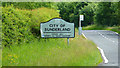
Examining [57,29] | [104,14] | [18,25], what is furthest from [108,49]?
[104,14]

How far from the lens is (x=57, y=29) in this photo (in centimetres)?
1566

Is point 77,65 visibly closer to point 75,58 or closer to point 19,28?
point 75,58

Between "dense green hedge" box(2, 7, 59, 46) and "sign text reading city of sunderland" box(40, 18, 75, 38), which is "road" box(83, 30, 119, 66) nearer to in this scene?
"sign text reading city of sunderland" box(40, 18, 75, 38)

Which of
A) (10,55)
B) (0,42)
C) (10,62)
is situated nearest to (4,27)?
(0,42)

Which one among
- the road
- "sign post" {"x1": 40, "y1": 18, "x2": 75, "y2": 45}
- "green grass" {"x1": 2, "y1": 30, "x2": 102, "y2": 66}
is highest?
"sign post" {"x1": 40, "y1": 18, "x2": 75, "y2": 45}

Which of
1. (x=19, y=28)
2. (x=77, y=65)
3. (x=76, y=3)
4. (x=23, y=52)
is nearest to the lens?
(x=77, y=65)

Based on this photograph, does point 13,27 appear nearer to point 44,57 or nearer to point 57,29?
point 57,29

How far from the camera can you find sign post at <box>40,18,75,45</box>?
15.7 m

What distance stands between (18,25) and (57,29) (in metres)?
2.28

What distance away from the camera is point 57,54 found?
1305cm

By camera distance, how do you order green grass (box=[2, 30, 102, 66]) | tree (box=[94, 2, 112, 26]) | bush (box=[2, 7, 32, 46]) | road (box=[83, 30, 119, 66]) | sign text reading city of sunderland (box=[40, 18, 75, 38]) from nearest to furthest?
green grass (box=[2, 30, 102, 66]) → bush (box=[2, 7, 32, 46]) → road (box=[83, 30, 119, 66]) → sign text reading city of sunderland (box=[40, 18, 75, 38]) → tree (box=[94, 2, 112, 26])

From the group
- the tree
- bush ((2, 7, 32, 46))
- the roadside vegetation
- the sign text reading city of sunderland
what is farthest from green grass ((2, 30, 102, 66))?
the tree

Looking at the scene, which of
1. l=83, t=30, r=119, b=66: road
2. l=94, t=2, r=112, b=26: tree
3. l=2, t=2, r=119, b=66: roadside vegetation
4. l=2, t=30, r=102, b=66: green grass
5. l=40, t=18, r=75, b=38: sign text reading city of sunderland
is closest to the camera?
l=2, t=30, r=102, b=66: green grass

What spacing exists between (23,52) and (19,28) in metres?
2.10
